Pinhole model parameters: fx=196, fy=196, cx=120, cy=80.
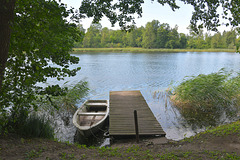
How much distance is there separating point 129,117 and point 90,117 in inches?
73.4

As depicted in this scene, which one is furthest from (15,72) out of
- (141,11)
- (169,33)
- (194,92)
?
(169,33)

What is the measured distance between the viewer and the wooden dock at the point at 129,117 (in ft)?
22.5

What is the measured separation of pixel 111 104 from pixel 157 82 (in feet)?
29.9

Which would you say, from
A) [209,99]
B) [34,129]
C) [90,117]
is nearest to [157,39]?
[209,99]

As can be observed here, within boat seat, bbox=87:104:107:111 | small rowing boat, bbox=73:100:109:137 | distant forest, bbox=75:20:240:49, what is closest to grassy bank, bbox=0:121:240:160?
small rowing boat, bbox=73:100:109:137

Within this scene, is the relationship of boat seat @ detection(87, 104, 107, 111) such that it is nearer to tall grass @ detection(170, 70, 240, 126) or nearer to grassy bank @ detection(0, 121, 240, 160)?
tall grass @ detection(170, 70, 240, 126)

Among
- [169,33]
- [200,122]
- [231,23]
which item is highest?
[169,33]

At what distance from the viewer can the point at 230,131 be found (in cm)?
596

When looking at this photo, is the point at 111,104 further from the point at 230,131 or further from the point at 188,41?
the point at 188,41

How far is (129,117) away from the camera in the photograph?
8.12 metres

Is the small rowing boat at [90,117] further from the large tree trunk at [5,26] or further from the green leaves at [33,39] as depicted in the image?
the large tree trunk at [5,26]

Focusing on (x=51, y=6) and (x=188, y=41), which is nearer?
(x=51, y=6)

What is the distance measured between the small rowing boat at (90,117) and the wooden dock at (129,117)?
0.42 meters

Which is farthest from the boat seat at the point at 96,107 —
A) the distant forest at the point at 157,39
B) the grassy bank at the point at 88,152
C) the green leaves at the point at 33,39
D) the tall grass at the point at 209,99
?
the distant forest at the point at 157,39
